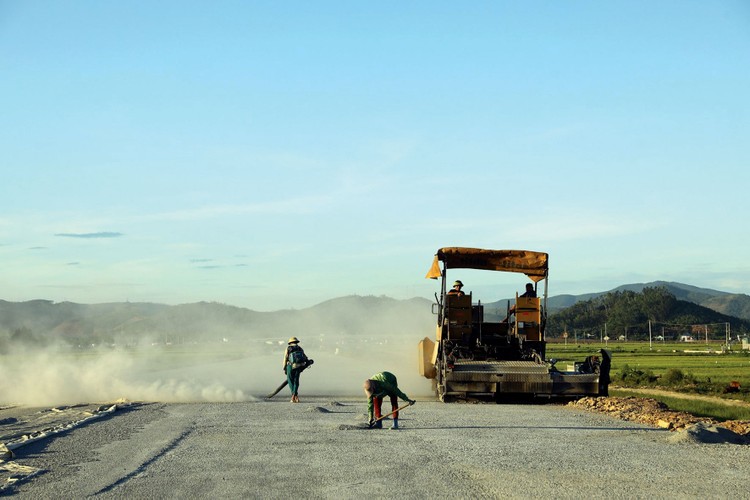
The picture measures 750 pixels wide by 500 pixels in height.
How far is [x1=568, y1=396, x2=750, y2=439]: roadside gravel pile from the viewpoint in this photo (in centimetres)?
1816

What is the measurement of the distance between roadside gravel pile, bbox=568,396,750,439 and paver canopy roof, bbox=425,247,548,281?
405 cm

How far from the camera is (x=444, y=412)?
21422mm

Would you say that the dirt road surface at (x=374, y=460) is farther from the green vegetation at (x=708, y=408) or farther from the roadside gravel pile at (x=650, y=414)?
the green vegetation at (x=708, y=408)

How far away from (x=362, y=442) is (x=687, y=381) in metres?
29.5

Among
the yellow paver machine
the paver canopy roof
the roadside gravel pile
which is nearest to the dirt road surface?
the roadside gravel pile

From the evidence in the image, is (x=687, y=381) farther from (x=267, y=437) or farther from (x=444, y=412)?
(x=267, y=437)

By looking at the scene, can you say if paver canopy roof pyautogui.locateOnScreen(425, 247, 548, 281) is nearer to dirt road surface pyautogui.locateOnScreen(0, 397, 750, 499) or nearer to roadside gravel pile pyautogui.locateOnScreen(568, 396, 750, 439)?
roadside gravel pile pyautogui.locateOnScreen(568, 396, 750, 439)

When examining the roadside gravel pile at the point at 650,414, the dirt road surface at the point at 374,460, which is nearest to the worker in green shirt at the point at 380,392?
the dirt road surface at the point at 374,460

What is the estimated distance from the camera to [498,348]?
25.7 metres

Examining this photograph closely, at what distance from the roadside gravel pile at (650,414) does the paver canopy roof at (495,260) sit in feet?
13.3

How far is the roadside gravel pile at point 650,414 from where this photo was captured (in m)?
18.2

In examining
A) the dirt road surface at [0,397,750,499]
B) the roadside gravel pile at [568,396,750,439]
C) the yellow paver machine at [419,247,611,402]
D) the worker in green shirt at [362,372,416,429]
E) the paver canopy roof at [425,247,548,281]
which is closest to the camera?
the dirt road surface at [0,397,750,499]

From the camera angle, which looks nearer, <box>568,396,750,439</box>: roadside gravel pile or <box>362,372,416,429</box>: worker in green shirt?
<box>362,372,416,429</box>: worker in green shirt

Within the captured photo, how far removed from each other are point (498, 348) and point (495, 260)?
2.53 metres
